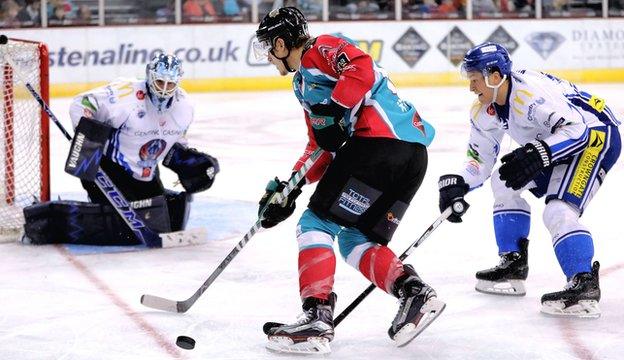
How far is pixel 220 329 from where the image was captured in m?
3.39

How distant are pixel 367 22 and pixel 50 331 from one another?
8.57 metres

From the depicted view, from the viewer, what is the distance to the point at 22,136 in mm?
5242

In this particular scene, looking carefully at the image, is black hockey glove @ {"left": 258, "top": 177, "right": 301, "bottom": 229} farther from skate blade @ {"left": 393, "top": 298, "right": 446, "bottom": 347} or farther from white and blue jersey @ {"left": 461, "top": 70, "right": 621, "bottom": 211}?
white and blue jersey @ {"left": 461, "top": 70, "right": 621, "bottom": 211}

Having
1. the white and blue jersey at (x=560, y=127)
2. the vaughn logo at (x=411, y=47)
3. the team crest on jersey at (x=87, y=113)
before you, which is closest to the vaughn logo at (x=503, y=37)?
the vaughn logo at (x=411, y=47)

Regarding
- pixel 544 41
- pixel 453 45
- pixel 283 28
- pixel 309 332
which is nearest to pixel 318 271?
pixel 309 332

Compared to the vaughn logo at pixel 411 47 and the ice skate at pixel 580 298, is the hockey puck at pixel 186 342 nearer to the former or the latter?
the ice skate at pixel 580 298

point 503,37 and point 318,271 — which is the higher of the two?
point 318,271

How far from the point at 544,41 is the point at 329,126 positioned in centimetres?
917

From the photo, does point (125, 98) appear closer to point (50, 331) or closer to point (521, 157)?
point (50, 331)

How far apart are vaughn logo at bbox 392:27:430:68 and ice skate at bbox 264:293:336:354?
28.4ft

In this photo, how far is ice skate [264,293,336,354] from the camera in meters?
3.08

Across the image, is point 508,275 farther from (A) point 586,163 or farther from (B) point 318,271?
(B) point 318,271

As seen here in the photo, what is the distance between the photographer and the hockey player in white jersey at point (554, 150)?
339 cm

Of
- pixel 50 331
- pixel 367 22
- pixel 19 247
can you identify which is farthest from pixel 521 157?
pixel 367 22
